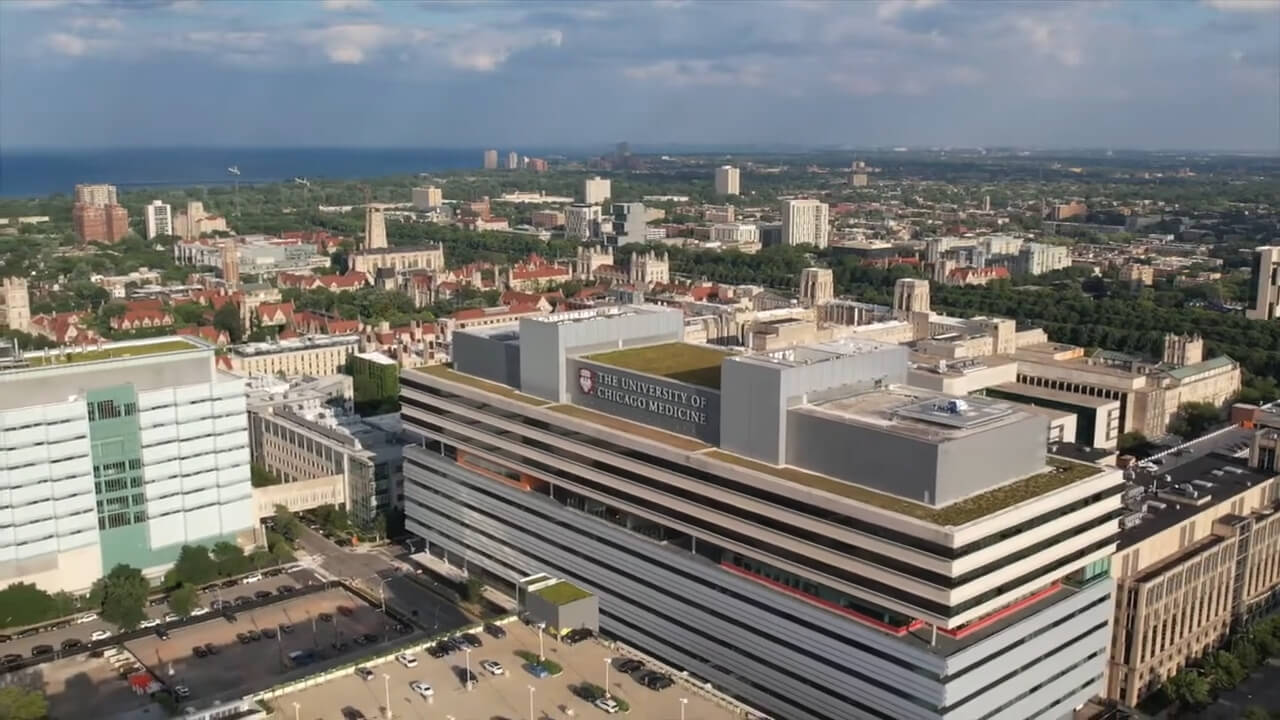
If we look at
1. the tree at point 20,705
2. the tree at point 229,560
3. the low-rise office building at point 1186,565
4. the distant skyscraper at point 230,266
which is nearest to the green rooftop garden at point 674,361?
the low-rise office building at point 1186,565

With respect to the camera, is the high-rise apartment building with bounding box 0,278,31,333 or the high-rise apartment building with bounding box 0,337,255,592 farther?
Answer: the high-rise apartment building with bounding box 0,278,31,333

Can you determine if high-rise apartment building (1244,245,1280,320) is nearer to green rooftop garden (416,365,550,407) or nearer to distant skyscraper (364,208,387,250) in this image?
green rooftop garden (416,365,550,407)

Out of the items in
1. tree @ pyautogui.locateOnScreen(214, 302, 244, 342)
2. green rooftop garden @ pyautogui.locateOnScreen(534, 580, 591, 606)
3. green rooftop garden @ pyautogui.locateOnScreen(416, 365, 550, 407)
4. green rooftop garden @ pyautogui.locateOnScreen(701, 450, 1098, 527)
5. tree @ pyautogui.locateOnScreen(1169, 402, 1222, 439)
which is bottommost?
tree @ pyautogui.locateOnScreen(1169, 402, 1222, 439)

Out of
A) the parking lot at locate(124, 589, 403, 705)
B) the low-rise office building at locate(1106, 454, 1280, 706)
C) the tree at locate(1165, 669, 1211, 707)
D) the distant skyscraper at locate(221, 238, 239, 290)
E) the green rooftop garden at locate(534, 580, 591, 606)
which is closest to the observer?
the green rooftop garden at locate(534, 580, 591, 606)

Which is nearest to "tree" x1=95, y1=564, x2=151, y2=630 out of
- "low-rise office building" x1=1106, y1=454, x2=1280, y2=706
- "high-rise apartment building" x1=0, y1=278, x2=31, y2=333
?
"low-rise office building" x1=1106, y1=454, x2=1280, y2=706

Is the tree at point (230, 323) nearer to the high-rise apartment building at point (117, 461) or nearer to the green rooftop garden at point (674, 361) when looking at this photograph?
the high-rise apartment building at point (117, 461)

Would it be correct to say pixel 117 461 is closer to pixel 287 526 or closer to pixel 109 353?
pixel 109 353

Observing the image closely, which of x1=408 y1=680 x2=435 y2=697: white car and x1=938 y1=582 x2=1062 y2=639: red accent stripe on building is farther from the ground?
x1=938 y1=582 x2=1062 y2=639: red accent stripe on building

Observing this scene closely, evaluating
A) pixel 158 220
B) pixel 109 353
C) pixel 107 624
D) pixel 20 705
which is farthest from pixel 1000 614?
pixel 158 220
